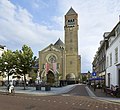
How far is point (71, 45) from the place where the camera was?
106125 millimetres

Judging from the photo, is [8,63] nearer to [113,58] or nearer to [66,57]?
[113,58]

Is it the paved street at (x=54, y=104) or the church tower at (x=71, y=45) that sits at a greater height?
the church tower at (x=71, y=45)

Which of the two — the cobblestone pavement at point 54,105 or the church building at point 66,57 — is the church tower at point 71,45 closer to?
the church building at point 66,57

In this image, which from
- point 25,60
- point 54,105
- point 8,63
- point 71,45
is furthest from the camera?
point 71,45

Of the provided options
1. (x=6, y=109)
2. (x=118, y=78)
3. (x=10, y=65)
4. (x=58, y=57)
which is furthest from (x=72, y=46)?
(x=6, y=109)

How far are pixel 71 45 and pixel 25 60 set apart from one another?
6734cm

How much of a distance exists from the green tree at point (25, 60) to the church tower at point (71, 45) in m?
63.0

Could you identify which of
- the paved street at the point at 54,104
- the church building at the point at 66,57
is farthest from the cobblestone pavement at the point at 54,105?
the church building at the point at 66,57

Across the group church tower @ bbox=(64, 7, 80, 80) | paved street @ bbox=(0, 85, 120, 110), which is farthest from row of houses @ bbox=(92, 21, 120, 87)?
church tower @ bbox=(64, 7, 80, 80)

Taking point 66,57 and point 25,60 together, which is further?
point 66,57

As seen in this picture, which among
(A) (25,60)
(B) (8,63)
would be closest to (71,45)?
(B) (8,63)

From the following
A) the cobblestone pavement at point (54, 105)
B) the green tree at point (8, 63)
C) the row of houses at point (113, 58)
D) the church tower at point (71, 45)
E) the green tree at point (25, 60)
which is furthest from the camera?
the church tower at point (71, 45)

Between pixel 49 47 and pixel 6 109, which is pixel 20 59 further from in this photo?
pixel 49 47

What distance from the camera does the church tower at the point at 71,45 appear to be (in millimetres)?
103250
